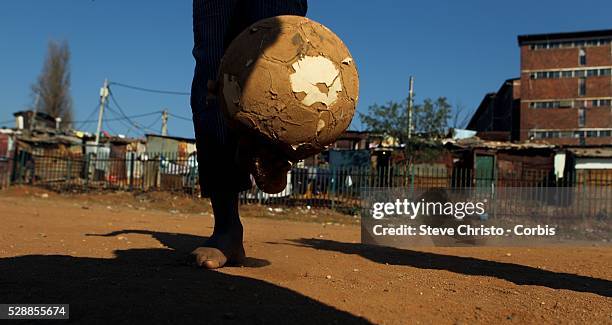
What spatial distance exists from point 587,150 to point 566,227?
12.6 m

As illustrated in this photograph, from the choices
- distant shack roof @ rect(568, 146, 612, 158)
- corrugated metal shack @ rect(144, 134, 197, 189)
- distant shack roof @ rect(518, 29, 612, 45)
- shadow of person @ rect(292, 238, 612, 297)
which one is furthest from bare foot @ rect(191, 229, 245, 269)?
distant shack roof @ rect(518, 29, 612, 45)

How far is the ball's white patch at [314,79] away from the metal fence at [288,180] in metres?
12.0

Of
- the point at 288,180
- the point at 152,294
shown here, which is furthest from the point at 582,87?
the point at 152,294

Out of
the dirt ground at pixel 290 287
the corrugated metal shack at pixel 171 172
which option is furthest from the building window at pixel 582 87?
the dirt ground at pixel 290 287

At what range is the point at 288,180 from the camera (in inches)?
510

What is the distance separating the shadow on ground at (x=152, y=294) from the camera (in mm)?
1525

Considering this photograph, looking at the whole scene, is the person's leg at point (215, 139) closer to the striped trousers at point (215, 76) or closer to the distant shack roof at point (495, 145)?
the striped trousers at point (215, 76)

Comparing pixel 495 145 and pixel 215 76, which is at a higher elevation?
pixel 495 145

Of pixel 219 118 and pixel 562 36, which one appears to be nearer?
pixel 219 118

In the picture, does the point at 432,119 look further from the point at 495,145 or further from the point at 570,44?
the point at 570,44

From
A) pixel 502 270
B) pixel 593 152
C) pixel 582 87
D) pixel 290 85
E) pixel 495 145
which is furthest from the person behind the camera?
pixel 582 87

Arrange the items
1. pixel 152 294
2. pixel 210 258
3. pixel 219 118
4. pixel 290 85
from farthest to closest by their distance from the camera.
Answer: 1. pixel 219 118
2. pixel 210 258
3. pixel 290 85
4. pixel 152 294

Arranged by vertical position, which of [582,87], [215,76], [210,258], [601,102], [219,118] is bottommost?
[210,258]

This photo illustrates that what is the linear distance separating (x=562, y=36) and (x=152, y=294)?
44.8m
